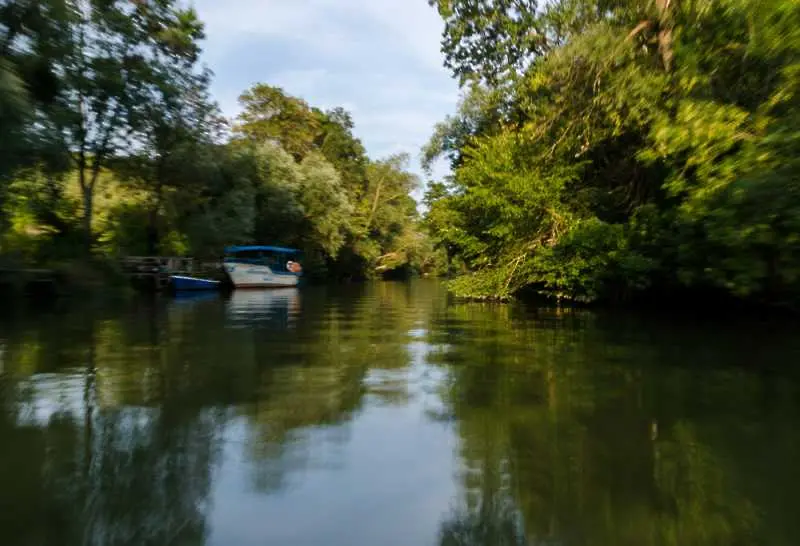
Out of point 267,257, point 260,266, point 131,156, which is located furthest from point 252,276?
point 131,156

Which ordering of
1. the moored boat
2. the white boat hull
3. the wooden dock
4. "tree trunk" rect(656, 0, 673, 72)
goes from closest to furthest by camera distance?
"tree trunk" rect(656, 0, 673, 72) → the wooden dock → the white boat hull → the moored boat

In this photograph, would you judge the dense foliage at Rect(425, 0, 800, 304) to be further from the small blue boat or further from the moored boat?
the small blue boat

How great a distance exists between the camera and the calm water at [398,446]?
393cm

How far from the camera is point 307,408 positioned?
6.86 meters

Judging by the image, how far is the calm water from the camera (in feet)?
12.9

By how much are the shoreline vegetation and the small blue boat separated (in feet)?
8.31

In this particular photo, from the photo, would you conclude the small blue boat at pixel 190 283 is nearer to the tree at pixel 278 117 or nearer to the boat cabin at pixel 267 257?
the boat cabin at pixel 267 257

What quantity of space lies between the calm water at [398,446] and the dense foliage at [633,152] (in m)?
2.57

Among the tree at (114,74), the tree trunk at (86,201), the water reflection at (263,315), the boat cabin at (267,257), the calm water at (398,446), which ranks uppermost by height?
the tree at (114,74)

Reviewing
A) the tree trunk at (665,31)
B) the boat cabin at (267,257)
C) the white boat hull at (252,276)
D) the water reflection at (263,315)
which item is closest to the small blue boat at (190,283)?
the white boat hull at (252,276)

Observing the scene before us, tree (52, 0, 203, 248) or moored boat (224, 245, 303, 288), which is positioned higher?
tree (52, 0, 203, 248)

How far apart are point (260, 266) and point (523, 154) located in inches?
763

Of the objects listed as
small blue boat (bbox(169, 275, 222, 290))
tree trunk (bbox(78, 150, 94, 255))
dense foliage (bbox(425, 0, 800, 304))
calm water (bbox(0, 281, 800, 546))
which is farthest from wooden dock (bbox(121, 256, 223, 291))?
calm water (bbox(0, 281, 800, 546))

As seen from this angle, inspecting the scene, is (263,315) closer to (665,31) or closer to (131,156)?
(665,31)
